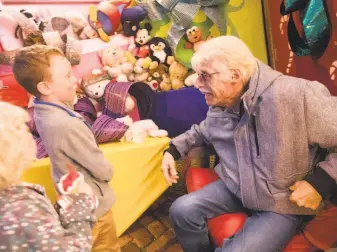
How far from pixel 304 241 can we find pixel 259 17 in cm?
160

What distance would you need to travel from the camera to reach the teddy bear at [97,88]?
2434 millimetres

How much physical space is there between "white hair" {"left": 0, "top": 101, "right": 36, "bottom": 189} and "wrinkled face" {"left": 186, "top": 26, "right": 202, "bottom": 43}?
1610mm

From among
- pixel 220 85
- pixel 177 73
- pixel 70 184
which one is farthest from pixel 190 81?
pixel 70 184

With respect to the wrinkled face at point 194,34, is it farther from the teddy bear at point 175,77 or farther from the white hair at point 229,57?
the white hair at point 229,57

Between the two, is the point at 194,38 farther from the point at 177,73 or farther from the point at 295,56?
the point at 295,56

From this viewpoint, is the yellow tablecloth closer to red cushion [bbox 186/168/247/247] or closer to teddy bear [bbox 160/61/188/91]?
red cushion [bbox 186/168/247/247]

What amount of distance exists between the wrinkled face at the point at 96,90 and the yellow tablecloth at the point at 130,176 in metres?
0.41

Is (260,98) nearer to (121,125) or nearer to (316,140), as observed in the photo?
(316,140)

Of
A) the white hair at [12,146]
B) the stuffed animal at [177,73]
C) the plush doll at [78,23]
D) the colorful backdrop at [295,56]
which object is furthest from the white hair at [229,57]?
the plush doll at [78,23]

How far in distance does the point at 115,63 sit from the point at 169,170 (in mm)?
942

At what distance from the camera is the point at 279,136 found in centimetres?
152

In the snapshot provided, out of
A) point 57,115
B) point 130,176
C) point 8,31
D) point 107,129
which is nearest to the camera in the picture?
point 57,115

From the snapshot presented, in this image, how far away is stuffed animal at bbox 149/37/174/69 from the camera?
2.61 meters

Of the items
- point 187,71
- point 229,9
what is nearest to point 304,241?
Result: point 187,71
